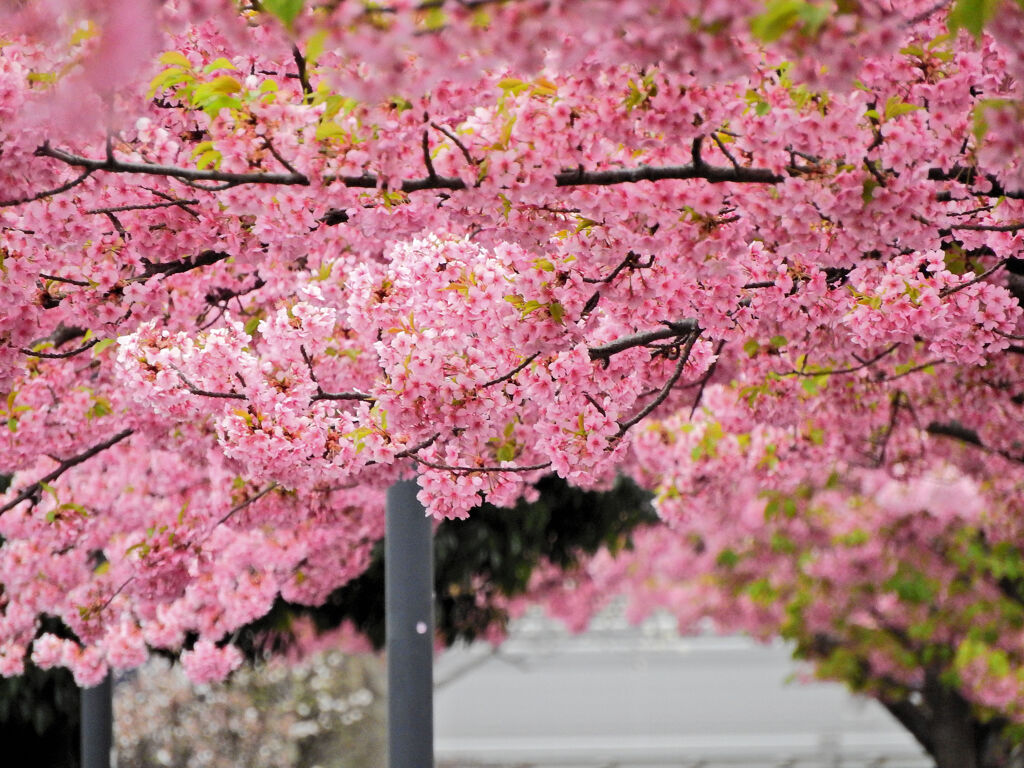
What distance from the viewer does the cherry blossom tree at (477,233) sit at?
9.54 ft

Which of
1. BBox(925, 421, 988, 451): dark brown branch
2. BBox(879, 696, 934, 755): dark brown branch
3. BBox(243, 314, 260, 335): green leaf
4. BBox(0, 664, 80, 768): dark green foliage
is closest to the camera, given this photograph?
BBox(243, 314, 260, 335): green leaf

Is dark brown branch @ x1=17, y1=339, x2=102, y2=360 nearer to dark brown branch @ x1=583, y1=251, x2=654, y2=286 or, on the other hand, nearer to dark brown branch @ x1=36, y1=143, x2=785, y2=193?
dark brown branch @ x1=36, y1=143, x2=785, y2=193

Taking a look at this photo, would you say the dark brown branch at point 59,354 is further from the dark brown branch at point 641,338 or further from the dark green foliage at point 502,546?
the dark green foliage at point 502,546

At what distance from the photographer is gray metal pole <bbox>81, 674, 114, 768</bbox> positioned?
346 inches

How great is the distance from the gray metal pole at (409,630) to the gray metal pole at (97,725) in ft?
11.1

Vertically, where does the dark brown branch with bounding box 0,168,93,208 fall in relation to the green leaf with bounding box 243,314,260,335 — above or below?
above

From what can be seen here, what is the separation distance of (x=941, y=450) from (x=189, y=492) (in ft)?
17.8

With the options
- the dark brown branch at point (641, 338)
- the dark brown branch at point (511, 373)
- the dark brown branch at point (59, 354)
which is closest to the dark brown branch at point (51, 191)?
the dark brown branch at point (59, 354)

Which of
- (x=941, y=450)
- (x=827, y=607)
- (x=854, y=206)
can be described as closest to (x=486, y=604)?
(x=941, y=450)

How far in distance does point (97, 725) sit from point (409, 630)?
365 centimetres

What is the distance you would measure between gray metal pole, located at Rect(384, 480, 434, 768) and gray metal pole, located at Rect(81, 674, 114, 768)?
11.1 feet

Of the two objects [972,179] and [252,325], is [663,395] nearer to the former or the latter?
[972,179]

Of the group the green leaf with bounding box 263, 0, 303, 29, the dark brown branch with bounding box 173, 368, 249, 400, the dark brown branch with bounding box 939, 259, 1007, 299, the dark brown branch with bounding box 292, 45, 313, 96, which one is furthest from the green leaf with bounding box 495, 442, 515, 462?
the green leaf with bounding box 263, 0, 303, 29

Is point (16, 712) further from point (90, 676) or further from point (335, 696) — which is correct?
point (335, 696)
